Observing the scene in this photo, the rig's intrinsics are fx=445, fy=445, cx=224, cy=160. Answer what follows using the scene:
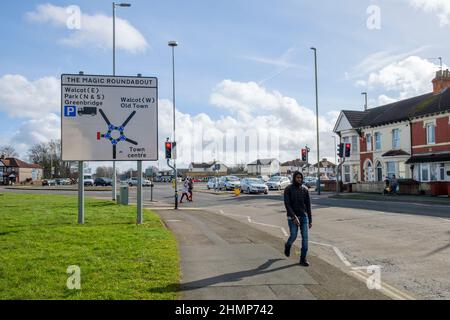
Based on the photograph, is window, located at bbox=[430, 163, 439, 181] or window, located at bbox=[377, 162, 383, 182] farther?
window, located at bbox=[377, 162, 383, 182]

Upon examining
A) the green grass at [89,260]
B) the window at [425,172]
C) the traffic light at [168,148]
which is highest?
the traffic light at [168,148]

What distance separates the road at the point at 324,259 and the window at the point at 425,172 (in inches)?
815

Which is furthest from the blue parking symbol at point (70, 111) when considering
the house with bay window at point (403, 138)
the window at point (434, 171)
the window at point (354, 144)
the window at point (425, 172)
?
the window at point (354, 144)

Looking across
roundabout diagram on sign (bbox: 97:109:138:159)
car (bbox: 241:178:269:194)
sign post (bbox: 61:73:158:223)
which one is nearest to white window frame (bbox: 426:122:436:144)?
car (bbox: 241:178:269:194)

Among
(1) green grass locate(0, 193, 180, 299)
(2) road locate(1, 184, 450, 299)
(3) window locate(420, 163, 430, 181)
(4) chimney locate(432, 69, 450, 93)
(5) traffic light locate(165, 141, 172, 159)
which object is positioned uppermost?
(4) chimney locate(432, 69, 450, 93)

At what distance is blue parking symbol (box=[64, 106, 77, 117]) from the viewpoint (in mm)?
15039

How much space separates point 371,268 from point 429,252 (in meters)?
2.31

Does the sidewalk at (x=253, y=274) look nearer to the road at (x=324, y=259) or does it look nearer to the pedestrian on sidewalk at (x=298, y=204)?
the road at (x=324, y=259)

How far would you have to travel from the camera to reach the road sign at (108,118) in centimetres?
1511

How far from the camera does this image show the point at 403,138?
1533 inches

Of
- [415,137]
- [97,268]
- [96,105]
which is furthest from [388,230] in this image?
[415,137]

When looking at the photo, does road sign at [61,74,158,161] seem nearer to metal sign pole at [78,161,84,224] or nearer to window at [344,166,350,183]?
metal sign pole at [78,161,84,224]

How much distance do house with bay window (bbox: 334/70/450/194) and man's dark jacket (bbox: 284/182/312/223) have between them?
25.7 meters

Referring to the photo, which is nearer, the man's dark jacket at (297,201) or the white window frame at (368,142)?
the man's dark jacket at (297,201)
